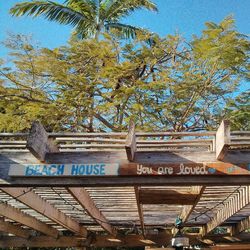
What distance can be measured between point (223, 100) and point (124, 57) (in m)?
2.77

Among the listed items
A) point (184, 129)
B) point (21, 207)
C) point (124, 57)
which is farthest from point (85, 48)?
point (21, 207)

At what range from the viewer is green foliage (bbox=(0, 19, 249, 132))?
8.48 m

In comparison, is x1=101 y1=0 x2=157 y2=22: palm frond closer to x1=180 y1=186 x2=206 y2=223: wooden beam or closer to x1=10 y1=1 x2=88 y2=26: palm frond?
x1=10 y1=1 x2=88 y2=26: palm frond

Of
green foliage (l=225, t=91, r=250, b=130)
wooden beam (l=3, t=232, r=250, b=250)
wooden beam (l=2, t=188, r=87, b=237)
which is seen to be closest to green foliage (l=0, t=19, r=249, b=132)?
green foliage (l=225, t=91, r=250, b=130)

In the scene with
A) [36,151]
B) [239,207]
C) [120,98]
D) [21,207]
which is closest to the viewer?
[36,151]

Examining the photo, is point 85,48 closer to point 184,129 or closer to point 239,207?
point 184,129

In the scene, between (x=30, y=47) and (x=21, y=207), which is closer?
(x=21, y=207)

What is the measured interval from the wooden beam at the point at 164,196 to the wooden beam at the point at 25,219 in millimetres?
2094

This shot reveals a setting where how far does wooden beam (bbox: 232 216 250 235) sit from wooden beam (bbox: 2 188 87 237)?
10.5 feet

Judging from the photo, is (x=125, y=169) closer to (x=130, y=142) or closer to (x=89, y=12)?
(x=130, y=142)

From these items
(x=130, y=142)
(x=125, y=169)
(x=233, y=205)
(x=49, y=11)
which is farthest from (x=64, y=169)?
(x=49, y=11)

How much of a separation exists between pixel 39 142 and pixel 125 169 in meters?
0.80

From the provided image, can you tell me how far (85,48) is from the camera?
9156mm

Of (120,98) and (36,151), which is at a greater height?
(120,98)
